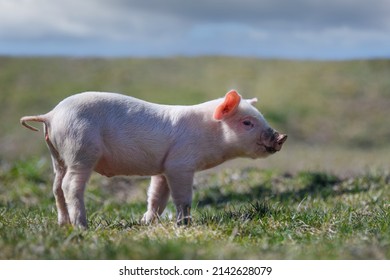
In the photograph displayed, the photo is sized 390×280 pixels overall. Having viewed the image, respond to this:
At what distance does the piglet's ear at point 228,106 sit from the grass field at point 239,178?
1090mm

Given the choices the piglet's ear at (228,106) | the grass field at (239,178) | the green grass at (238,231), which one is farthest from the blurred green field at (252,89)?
the piglet's ear at (228,106)

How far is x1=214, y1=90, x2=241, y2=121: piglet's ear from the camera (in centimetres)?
744

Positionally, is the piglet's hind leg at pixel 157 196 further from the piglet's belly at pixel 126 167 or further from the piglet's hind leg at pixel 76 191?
the piglet's hind leg at pixel 76 191

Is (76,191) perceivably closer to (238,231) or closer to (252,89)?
(238,231)

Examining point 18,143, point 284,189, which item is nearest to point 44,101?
point 18,143

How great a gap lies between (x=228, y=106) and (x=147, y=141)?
100cm

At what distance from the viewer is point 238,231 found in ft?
21.2

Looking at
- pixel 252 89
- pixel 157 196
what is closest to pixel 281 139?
pixel 157 196

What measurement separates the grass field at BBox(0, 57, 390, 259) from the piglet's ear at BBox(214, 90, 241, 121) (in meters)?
1.09

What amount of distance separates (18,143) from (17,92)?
7.44 m

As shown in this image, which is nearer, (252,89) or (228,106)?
(228,106)

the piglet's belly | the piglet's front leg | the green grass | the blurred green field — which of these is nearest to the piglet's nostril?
the green grass

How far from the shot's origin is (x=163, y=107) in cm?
764

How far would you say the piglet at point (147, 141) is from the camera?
22.6ft
